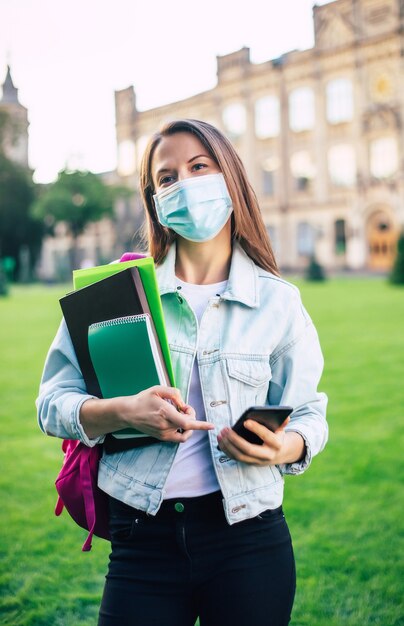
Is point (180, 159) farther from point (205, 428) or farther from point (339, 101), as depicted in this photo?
point (339, 101)

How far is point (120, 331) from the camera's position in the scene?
1.61 m

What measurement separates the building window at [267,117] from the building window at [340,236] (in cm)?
735

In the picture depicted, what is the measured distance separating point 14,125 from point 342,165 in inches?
902

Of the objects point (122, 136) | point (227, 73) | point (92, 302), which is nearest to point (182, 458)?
point (92, 302)

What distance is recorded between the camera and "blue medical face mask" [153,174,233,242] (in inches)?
73.0

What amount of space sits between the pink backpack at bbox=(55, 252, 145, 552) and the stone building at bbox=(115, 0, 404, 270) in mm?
32465

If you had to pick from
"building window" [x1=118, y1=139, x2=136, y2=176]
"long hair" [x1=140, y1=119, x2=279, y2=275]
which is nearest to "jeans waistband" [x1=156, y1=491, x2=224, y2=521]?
"long hair" [x1=140, y1=119, x2=279, y2=275]

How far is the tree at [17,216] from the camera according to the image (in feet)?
161

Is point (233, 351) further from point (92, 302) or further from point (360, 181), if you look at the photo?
point (360, 181)

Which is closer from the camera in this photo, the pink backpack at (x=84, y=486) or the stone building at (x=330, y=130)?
the pink backpack at (x=84, y=486)

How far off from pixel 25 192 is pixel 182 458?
5104 cm

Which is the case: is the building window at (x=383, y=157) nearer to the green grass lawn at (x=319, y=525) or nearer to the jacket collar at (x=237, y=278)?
the green grass lawn at (x=319, y=525)

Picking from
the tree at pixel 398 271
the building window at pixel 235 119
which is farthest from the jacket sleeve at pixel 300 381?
the building window at pixel 235 119

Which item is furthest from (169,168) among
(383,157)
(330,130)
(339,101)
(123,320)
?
(339,101)
